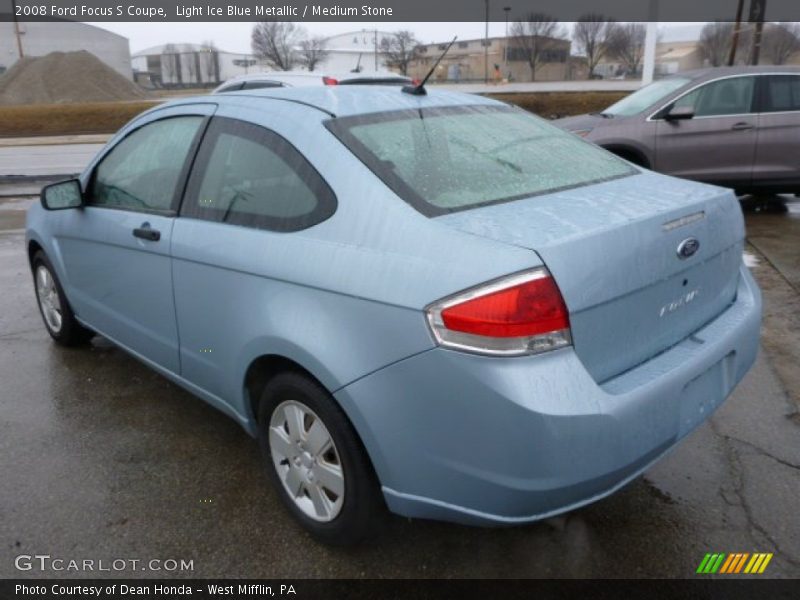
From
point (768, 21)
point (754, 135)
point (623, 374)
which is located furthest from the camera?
point (768, 21)

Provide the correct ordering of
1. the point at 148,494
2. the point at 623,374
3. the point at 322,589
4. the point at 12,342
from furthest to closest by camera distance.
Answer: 1. the point at 12,342
2. the point at 148,494
3. the point at 322,589
4. the point at 623,374

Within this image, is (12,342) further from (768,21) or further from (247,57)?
(247,57)

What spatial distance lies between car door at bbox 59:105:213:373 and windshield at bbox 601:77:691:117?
6.37 metres

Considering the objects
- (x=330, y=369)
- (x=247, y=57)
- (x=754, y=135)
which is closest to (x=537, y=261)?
(x=330, y=369)

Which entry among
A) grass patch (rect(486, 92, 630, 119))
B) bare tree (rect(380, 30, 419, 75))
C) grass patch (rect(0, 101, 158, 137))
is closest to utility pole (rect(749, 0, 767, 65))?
grass patch (rect(486, 92, 630, 119))

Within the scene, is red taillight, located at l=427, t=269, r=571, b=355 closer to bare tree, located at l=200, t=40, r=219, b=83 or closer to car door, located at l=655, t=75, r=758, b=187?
car door, located at l=655, t=75, r=758, b=187

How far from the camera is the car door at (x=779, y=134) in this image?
7875mm

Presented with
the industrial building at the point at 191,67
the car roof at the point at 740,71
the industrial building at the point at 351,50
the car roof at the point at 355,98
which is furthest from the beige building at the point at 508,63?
the car roof at the point at 355,98

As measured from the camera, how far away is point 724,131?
7.97 meters

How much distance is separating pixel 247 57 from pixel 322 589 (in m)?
80.0

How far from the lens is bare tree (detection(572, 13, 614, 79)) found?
56.6m

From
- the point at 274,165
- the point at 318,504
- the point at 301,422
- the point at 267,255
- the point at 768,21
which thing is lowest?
the point at 318,504

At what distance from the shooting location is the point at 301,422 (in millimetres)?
2461

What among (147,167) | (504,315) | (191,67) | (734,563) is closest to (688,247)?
(504,315)
